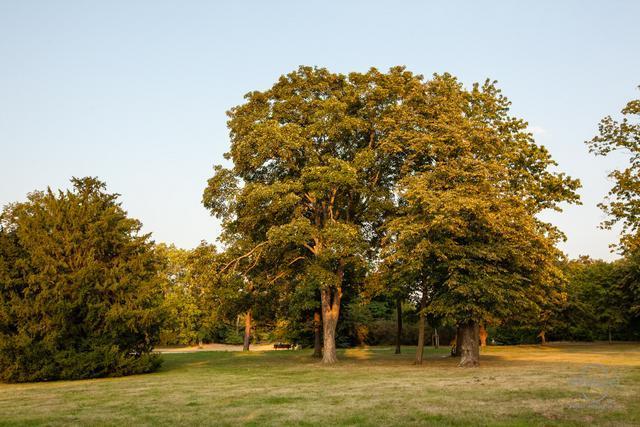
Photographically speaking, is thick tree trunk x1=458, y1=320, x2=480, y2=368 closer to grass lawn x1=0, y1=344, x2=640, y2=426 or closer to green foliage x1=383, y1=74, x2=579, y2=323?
green foliage x1=383, y1=74, x2=579, y2=323

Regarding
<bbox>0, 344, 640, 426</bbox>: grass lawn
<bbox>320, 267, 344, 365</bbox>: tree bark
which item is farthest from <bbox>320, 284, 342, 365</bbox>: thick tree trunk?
<bbox>0, 344, 640, 426</bbox>: grass lawn

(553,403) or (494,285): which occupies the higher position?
(494,285)

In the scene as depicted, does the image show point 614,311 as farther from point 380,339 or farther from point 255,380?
point 255,380

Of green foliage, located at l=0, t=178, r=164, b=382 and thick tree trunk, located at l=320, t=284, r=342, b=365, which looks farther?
thick tree trunk, located at l=320, t=284, r=342, b=365

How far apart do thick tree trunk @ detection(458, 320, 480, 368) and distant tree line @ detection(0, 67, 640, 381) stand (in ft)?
0.39

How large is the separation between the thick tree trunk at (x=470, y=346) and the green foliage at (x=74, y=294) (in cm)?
1727

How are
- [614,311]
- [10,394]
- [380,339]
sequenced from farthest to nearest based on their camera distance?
[380,339] < [614,311] < [10,394]

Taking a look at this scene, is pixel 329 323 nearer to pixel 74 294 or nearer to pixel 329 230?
pixel 329 230

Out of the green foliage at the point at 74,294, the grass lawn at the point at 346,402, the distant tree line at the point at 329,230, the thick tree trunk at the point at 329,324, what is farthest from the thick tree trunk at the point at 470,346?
the green foliage at the point at 74,294

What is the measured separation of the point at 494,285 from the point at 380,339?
146 feet

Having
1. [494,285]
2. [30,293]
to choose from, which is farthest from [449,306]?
[30,293]

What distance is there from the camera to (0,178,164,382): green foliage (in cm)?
2642

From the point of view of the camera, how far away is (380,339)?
71.4 meters

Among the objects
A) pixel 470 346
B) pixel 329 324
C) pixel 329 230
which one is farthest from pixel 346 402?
pixel 329 324
